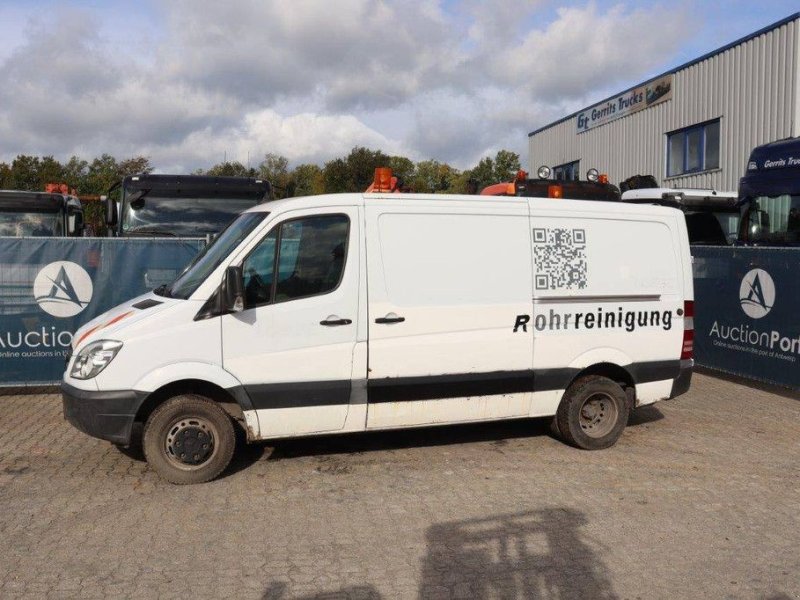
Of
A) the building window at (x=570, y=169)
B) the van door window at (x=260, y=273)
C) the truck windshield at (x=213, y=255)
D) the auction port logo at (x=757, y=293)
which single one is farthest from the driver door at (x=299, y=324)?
the building window at (x=570, y=169)

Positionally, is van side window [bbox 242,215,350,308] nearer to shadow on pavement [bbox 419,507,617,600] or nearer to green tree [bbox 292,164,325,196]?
shadow on pavement [bbox 419,507,617,600]

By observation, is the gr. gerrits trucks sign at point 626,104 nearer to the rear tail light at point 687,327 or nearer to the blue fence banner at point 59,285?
the rear tail light at point 687,327

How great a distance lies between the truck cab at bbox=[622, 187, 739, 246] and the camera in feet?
48.8

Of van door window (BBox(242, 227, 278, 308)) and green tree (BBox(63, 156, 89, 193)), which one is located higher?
green tree (BBox(63, 156, 89, 193))

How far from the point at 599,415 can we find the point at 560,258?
150 cm

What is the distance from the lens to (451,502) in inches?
220

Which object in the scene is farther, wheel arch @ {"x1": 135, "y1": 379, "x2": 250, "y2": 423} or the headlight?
wheel arch @ {"x1": 135, "y1": 379, "x2": 250, "y2": 423}

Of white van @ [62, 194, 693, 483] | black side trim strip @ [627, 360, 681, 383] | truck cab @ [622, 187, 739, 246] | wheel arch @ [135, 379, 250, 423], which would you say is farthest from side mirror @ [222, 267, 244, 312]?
truck cab @ [622, 187, 739, 246]

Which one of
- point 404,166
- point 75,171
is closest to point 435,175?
point 404,166

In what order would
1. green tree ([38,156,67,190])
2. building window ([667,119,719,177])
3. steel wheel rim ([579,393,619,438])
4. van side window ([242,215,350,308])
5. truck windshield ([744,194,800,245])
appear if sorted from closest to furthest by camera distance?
van side window ([242,215,350,308])
steel wheel rim ([579,393,619,438])
truck windshield ([744,194,800,245])
building window ([667,119,719,177])
green tree ([38,156,67,190])

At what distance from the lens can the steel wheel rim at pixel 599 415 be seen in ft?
22.9

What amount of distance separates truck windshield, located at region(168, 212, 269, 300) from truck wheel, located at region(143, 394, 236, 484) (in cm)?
85

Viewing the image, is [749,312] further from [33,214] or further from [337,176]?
[337,176]

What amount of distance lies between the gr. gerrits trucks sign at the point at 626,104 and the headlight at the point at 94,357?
2052cm
